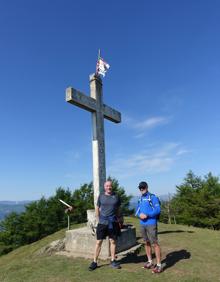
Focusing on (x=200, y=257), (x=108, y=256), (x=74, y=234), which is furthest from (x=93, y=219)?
(x=200, y=257)

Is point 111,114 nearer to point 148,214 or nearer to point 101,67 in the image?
point 101,67

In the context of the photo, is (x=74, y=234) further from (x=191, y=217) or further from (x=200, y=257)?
(x=191, y=217)

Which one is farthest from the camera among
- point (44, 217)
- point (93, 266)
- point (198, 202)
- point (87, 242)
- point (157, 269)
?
point (44, 217)

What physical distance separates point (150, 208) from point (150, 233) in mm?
514

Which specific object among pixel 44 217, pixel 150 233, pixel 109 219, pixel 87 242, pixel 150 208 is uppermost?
pixel 44 217

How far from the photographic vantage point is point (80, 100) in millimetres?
8414

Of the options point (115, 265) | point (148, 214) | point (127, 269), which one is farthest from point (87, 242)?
point (148, 214)

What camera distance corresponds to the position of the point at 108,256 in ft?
24.1

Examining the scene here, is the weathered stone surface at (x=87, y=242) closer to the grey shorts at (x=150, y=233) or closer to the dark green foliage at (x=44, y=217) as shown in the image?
the grey shorts at (x=150, y=233)

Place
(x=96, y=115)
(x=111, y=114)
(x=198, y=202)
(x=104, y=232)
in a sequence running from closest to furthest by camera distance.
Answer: (x=104, y=232)
(x=96, y=115)
(x=111, y=114)
(x=198, y=202)

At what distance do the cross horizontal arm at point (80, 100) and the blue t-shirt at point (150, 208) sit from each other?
3215mm

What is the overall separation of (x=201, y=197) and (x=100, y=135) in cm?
3109

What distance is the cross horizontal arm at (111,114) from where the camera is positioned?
975 cm

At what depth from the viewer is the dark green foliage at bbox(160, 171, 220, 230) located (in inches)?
1404
